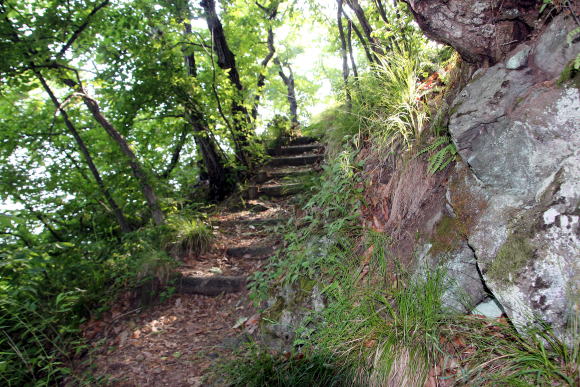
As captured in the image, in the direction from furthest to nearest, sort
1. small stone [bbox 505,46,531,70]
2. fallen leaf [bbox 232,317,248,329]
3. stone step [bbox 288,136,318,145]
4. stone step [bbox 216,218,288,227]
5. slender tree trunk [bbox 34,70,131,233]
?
stone step [bbox 288,136,318,145], stone step [bbox 216,218,288,227], slender tree trunk [bbox 34,70,131,233], fallen leaf [bbox 232,317,248,329], small stone [bbox 505,46,531,70]

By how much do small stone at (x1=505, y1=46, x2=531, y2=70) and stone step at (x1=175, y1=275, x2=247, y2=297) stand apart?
344 centimetres

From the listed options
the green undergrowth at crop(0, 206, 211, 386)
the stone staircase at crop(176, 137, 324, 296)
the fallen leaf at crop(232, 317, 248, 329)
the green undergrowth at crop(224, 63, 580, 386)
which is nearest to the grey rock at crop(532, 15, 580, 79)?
the green undergrowth at crop(224, 63, 580, 386)

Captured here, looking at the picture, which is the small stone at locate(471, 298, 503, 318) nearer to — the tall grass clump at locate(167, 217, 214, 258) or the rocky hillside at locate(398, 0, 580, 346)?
the rocky hillside at locate(398, 0, 580, 346)

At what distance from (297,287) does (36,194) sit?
4201 millimetres

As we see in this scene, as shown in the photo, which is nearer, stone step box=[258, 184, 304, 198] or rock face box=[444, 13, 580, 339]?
rock face box=[444, 13, 580, 339]

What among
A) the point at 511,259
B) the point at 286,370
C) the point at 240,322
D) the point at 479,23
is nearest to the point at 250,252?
the point at 240,322

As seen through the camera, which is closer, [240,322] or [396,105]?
[396,105]

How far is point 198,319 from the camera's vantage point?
3928 millimetres

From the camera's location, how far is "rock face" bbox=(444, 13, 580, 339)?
1717mm

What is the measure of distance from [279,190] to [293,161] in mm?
1199

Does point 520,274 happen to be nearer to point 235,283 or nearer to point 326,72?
point 235,283

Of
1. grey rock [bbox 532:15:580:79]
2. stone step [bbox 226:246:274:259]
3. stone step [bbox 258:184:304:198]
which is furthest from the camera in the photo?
stone step [bbox 258:184:304:198]

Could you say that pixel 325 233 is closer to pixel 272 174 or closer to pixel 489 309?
pixel 489 309

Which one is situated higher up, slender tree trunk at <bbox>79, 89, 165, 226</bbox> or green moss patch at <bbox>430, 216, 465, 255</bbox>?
slender tree trunk at <bbox>79, 89, 165, 226</bbox>
